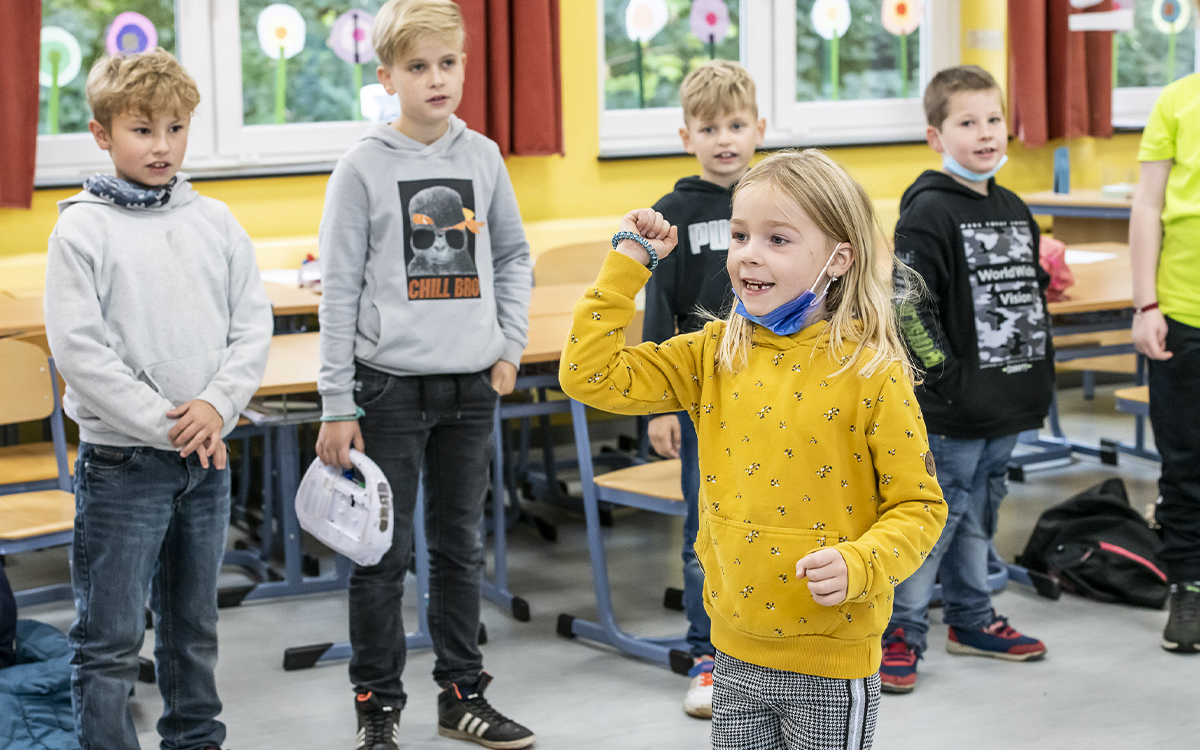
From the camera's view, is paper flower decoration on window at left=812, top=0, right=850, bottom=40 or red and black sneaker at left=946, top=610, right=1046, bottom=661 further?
paper flower decoration on window at left=812, top=0, right=850, bottom=40

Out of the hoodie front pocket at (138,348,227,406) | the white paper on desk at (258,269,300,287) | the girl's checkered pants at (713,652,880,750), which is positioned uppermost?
the white paper on desk at (258,269,300,287)

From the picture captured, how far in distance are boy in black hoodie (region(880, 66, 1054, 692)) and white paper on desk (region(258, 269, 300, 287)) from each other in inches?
89.4

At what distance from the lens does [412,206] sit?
2244 millimetres

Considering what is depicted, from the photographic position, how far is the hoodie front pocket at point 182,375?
201cm

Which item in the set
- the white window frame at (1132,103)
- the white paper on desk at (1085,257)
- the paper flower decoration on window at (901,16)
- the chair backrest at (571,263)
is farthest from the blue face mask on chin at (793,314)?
the white window frame at (1132,103)

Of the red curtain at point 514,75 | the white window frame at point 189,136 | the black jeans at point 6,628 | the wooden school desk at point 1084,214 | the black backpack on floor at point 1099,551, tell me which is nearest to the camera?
the black jeans at point 6,628

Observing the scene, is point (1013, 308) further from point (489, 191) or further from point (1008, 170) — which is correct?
point (1008, 170)

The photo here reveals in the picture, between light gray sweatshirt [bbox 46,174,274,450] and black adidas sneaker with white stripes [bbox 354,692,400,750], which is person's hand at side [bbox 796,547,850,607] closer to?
light gray sweatshirt [bbox 46,174,274,450]

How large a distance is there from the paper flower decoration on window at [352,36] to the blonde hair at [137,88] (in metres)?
2.85

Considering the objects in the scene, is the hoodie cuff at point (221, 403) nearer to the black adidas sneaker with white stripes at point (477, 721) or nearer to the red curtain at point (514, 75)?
the black adidas sneaker with white stripes at point (477, 721)

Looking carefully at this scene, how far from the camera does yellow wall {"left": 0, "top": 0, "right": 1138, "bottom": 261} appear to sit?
4.70 metres

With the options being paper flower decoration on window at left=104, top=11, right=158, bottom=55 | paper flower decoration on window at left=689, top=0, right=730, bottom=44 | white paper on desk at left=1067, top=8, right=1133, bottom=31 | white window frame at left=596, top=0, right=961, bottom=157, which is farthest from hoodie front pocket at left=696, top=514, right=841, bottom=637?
white paper on desk at left=1067, top=8, right=1133, bottom=31

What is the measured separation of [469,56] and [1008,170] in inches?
106

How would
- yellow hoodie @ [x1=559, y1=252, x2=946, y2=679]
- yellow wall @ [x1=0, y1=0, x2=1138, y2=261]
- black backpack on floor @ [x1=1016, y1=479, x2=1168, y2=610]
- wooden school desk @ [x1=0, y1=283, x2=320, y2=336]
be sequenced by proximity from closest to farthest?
yellow hoodie @ [x1=559, y1=252, x2=946, y2=679]
black backpack on floor @ [x1=1016, y1=479, x2=1168, y2=610]
wooden school desk @ [x1=0, y1=283, x2=320, y2=336]
yellow wall @ [x1=0, y1=0, x2=1138, y2=261]
